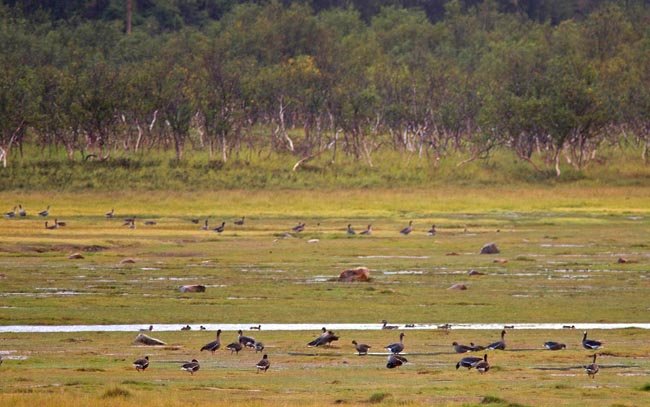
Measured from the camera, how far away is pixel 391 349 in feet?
67.7

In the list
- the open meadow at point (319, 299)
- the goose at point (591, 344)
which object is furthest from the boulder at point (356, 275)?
the goose at point (591, 344)

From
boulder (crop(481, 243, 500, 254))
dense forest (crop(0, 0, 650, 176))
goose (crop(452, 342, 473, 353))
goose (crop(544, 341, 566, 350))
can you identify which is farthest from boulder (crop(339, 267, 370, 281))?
dense forest (crop(0, 0, 650, 176))

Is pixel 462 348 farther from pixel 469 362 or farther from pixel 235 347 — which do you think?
pixel 235 347

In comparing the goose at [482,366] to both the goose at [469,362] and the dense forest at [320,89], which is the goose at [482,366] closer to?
the goose at [469,362]

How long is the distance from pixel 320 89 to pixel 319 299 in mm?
54537

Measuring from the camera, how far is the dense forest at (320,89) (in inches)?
2936

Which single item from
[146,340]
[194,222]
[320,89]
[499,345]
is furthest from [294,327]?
[320,89]

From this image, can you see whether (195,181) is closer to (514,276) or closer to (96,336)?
(514,276)

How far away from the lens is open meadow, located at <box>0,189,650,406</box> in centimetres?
1766

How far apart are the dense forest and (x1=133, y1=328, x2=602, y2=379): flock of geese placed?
50.7m

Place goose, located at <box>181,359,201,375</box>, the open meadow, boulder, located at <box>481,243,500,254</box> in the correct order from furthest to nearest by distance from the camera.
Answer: boulder, located at <box>481,243,500,254</box>
goose, located at <box>181,359,201,375</box>
the open meadow

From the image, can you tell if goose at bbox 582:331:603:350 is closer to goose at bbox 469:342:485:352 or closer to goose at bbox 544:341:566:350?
goose at bbox 544:341:566:350

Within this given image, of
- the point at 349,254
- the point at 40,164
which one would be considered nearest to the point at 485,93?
the point at 40,164

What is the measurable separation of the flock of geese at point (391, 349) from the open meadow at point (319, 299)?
163mm
